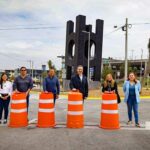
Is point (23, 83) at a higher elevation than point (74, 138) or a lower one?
higher

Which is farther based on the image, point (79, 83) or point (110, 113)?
point (79, 83)

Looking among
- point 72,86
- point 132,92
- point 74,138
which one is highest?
point 72,86

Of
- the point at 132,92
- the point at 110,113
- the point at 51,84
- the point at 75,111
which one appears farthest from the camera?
the point at 51,84

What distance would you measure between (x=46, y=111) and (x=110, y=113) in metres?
1.84

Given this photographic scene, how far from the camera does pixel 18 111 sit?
11.2 metres

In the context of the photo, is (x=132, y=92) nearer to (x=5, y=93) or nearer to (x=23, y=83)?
(x=23, y=83)

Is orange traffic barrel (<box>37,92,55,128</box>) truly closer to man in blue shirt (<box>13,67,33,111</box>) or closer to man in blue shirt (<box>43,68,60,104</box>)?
man in blue shirt (<box>43,68,60,104</box>)

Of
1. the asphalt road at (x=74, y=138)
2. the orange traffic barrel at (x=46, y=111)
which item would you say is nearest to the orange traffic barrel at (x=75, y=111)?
the asphalt road at (x=74, y=138)

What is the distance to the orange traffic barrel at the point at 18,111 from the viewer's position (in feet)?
36.4

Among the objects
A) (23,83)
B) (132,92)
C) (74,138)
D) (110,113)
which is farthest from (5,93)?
(132,92)

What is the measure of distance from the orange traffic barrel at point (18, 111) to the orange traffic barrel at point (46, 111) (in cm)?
47

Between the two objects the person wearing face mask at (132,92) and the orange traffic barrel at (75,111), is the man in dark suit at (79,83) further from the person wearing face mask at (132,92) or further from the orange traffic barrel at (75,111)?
the person wearing face mask at (132,92)

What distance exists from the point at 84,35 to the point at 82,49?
1795 mm

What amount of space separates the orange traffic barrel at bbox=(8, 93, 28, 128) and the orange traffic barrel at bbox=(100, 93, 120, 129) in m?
2.29
